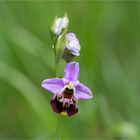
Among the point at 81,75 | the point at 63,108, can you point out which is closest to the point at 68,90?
the point at 63,108

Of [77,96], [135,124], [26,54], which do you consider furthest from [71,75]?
[26,54]

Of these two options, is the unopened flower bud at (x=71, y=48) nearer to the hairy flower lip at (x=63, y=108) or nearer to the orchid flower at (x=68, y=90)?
the orchid flower at (x=68, y=90)

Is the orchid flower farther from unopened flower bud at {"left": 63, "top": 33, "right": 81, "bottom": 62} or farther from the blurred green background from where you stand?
the blurred green background

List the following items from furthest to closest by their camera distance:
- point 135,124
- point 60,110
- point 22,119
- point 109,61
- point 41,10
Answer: point 41,10 → point 109,61 → point 22,119 → point 135,124 → point 60,110

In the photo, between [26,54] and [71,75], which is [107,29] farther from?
[71,75]

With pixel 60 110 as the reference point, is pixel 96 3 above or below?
above

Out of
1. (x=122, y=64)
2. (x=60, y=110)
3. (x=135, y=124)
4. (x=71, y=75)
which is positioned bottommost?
(x=60, y=110)
